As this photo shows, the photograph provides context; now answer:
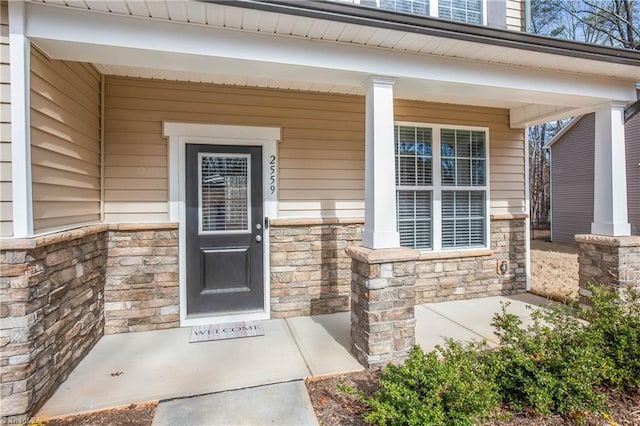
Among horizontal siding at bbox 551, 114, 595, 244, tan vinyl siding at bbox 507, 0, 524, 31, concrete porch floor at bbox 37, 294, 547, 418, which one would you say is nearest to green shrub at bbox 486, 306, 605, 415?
concrete porch floor at bbox 37, 294, 547, 418

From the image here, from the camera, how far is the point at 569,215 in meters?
11.4

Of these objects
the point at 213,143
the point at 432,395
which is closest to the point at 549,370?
the point at 432,395

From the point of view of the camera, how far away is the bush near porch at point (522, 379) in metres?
1.86

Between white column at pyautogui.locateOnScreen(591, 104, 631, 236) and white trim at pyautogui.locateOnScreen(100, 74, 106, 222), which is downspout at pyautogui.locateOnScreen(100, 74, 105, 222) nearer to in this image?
white trim at pyautogui.locateOnScreen(100, 74, 106, 222)

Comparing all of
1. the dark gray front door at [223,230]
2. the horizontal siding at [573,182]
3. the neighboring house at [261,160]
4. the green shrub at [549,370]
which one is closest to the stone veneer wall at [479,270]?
the neighboring house at [261,160]

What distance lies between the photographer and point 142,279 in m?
3.42

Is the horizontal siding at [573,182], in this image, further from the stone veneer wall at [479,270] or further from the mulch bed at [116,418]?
the mulch bed at [116,418]

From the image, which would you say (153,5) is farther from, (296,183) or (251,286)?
(251,286)

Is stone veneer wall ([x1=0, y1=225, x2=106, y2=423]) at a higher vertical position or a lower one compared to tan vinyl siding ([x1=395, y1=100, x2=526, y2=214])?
lower

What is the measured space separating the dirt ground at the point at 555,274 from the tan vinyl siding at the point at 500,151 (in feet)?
4.09

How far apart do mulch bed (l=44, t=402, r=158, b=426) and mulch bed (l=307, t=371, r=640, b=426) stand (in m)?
1.08

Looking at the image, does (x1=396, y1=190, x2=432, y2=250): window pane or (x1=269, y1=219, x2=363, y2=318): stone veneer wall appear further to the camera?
(x1=396, y1=190, x2=432, y2=250): window pane

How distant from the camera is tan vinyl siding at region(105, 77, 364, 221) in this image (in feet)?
11.1

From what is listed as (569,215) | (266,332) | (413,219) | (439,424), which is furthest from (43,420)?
(569,215)
